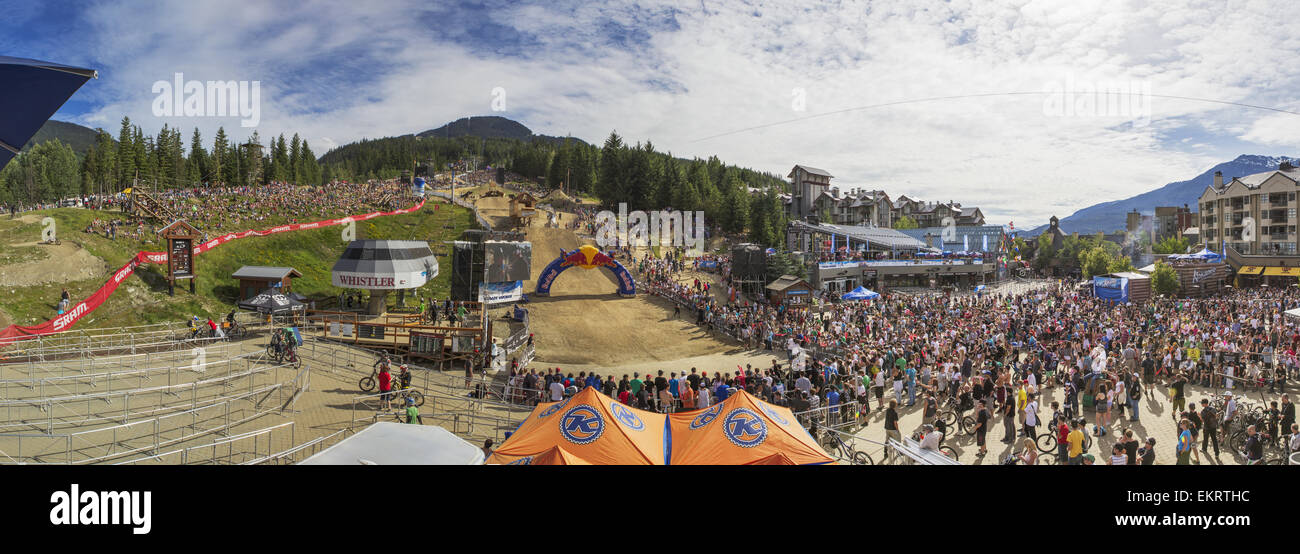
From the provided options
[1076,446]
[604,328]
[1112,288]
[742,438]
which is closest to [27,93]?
[742,438]

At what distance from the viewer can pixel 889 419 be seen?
39.3ft

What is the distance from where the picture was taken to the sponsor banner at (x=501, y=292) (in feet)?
109

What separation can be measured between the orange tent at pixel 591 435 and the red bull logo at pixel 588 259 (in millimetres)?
28169

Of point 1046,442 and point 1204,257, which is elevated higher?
point 1204,257

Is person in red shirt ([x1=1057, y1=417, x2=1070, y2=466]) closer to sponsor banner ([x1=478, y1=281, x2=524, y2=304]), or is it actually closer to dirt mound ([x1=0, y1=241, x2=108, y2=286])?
sponsor banner ([x1=478, y1=281, x2=524, y2=304])

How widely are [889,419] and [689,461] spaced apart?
5.79m

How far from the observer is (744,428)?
27.6 ft
